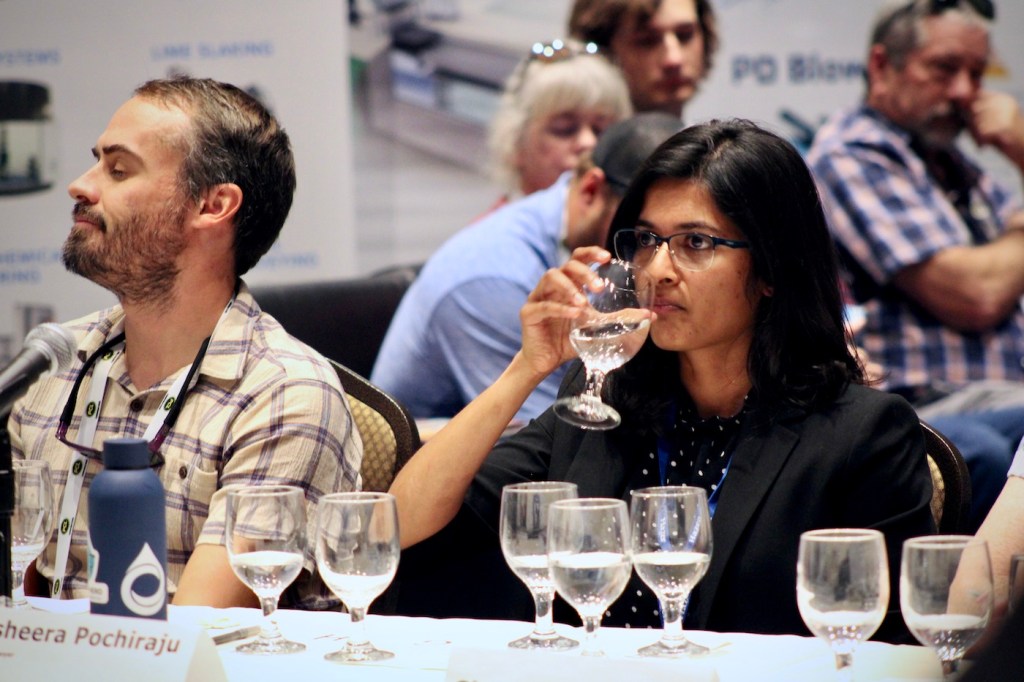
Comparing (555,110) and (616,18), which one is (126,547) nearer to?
(555,110)

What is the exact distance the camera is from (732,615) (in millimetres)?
1862

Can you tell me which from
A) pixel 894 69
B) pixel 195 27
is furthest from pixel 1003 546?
pixel 195 27

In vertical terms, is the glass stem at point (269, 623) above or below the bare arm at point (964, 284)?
above

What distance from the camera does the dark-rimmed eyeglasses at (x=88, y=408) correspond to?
2.07 m

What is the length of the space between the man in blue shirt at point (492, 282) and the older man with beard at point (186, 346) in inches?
46.0

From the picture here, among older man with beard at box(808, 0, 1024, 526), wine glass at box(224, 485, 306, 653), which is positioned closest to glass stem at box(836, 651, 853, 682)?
wine glass at box(224, 485, 306, 653)

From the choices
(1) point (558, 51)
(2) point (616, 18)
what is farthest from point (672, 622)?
(2) point (616, 18)

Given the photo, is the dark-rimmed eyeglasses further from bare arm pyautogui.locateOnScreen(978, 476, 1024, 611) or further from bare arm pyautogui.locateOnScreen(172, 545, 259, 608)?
bare arm pyautogui.locateOnScreen(978, 476, 1024, 611)

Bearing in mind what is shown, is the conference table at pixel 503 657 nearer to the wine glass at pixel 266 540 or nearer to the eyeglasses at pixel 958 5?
the wine glass at pixel 266 540

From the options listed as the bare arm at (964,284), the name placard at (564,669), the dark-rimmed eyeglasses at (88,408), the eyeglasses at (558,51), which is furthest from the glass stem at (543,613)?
the eyeglasses at (558,51)

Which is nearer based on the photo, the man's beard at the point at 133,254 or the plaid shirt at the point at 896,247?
the man's beard at the point at 133,254

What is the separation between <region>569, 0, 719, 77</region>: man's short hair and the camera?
4910 millimetres

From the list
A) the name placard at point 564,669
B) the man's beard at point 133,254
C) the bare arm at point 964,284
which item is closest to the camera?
the name placard at point 564,669

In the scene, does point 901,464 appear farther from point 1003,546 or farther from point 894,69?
point 894,69
